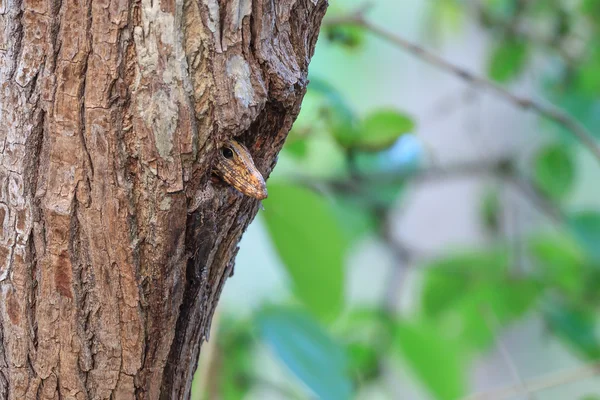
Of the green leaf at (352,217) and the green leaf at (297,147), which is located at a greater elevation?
the green leaf at (297,147)

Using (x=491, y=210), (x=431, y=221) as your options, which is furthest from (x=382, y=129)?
(x=431, y=221)

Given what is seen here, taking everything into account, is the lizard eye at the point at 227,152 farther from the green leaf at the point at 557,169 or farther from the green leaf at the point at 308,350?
the green leaf at the point at 557,169

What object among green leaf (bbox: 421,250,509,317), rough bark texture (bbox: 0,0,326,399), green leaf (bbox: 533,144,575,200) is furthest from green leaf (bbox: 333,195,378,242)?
rough bark texture (bbox: 0,0,326,399)

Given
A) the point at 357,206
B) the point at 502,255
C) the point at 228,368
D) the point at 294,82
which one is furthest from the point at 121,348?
the point at 502,255

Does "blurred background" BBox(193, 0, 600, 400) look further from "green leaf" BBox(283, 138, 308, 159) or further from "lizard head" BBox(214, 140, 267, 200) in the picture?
"lizard head" BBox(214, 140, 267, 200)

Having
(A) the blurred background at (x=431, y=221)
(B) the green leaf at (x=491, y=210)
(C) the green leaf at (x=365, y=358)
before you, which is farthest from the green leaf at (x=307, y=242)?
(B) the green leaf at (x=491, y=210)

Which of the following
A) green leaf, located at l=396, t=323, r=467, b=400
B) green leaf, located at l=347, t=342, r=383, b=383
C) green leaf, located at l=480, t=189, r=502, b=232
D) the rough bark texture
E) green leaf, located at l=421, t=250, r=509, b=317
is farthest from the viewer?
green leaf, located at l=480, t=189, r=502, b=232

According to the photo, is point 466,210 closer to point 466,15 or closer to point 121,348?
point 466,15
